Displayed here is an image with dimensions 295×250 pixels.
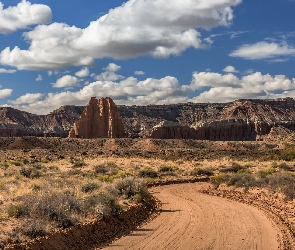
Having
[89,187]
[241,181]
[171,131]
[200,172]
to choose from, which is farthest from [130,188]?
[171,131]

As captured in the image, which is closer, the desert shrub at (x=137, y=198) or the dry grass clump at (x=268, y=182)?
the desert shrub at (x=137, y=198)

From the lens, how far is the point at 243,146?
89.4m

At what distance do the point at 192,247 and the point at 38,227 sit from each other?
4.70 metres

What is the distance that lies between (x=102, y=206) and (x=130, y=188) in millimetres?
5064

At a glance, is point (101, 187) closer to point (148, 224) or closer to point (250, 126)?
point (148, 224)

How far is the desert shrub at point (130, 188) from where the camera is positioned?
18828 mm

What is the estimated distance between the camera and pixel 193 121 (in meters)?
180

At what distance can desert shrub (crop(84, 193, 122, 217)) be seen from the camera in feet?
45.7

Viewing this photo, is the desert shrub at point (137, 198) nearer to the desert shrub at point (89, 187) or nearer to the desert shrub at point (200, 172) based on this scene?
the desert shrub at point (89, 187)

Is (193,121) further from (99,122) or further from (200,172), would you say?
(200,172)

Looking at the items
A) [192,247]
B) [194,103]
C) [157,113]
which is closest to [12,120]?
[157,113]

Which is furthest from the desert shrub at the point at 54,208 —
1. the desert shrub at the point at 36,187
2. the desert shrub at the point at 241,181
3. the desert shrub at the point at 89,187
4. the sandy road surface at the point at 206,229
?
the desert shrub at the point at 241,181

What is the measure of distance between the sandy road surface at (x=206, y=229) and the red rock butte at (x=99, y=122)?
89808 millimetres

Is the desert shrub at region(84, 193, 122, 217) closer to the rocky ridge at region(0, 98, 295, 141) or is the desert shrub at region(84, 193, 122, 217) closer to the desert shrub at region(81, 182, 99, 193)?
the desert shrub at region(81, 182, 99, 193)
